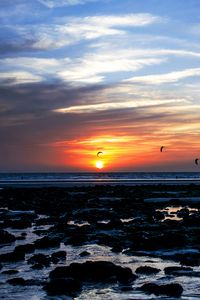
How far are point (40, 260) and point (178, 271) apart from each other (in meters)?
3.76

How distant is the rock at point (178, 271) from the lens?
38.6ft

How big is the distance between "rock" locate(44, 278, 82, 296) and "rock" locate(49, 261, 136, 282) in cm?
63

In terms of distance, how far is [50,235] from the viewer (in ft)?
62.8

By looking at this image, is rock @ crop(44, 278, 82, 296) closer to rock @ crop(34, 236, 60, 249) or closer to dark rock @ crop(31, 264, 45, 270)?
dark rock @ crop(31, 264, 45, 270)

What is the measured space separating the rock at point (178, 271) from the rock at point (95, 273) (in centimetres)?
98

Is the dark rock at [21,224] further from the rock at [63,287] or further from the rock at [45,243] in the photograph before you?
the rock at [63,287]

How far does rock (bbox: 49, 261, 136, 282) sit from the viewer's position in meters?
11.3

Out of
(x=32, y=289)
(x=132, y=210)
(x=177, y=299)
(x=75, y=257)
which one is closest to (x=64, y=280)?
(x=32, y=289)

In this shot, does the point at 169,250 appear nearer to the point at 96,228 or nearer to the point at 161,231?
the point at 161,231

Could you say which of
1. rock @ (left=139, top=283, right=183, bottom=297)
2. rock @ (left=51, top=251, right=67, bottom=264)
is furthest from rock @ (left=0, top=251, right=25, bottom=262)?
rock @ (left=139, top=283, right=183, bottom=297)

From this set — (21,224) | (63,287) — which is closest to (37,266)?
(63,287)

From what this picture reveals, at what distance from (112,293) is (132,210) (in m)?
20.7

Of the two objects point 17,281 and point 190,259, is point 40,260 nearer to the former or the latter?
point 17,281

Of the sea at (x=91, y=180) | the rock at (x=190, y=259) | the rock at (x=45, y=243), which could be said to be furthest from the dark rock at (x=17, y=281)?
the sea at (x=91, y=180)
